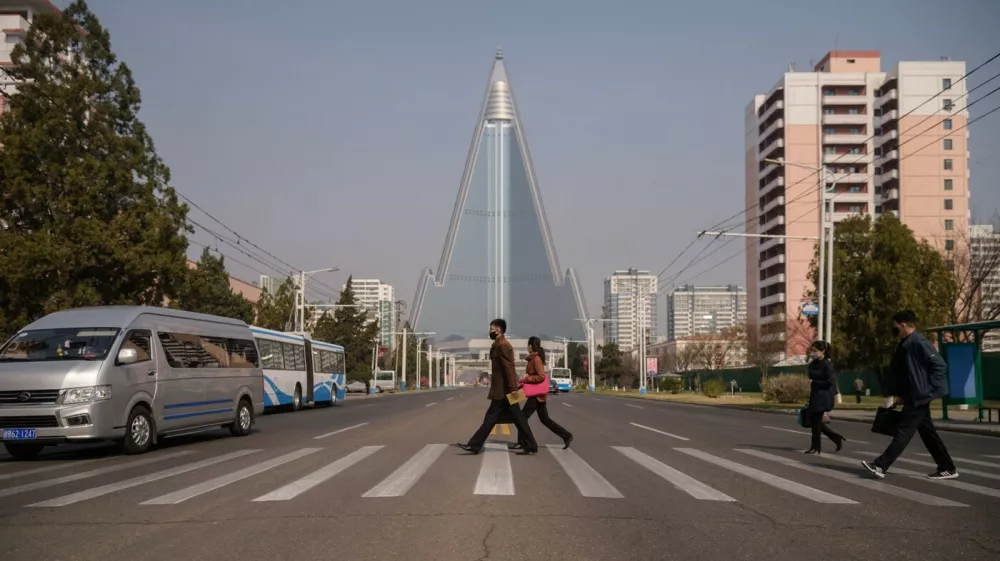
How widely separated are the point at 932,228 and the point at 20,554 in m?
97.7

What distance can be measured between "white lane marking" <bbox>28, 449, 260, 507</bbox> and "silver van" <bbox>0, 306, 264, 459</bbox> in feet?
5.53

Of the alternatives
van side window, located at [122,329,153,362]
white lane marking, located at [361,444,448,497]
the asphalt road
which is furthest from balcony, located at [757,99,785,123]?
van side window, located at [122,329,153,362]

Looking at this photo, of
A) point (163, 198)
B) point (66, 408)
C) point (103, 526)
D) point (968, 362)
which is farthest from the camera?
point (163, 198)

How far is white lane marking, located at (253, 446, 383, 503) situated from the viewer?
8352mm

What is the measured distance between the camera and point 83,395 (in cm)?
1212

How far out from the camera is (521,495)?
8.41m

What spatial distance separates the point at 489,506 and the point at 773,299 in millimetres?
93406

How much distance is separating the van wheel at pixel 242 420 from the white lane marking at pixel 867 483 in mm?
10049

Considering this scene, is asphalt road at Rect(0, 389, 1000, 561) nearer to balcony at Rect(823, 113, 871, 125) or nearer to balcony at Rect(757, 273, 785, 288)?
balcony at Rect(757, 273, 785, 288)

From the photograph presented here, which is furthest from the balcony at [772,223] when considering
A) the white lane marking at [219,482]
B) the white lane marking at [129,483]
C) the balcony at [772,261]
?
the white lane marking at [129,483]

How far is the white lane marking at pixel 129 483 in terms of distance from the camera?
8.20 m

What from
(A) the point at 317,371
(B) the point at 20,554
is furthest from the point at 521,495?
(A) the point at 317,371

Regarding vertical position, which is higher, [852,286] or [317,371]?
[852,286]

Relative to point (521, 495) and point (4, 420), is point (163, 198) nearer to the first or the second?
point (4, 420)
